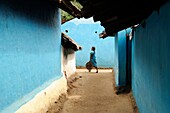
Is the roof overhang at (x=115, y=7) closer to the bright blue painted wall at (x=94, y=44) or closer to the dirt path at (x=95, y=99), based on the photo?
the dirt path at (x=95, y=99)

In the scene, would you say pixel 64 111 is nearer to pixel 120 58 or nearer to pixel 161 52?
pixel 120 58

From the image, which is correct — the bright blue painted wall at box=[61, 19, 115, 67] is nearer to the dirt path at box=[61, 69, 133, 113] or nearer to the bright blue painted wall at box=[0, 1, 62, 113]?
the dirt path at box=[61, 69, 133, 113]

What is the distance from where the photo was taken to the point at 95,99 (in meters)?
10.3

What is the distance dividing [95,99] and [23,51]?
501cm

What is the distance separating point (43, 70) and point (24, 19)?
2341mm

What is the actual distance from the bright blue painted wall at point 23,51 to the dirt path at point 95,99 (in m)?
1.33

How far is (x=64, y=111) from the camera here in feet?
27.7

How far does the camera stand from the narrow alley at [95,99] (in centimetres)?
862

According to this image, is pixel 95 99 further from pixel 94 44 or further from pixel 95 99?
pixel 94 44

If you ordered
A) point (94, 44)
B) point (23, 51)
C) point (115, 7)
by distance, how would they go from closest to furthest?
1. point (115, 7)
2. point (23, 51)
3. point (94, 44)

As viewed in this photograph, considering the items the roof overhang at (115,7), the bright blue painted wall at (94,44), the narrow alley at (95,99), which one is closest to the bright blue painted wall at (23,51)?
the narrow alley at (95,99)

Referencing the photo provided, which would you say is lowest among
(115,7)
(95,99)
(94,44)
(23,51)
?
(95,99)

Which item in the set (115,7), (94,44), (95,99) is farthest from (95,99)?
(94,44)

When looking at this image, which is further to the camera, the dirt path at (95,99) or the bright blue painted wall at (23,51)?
the dirt path at (95,99)
